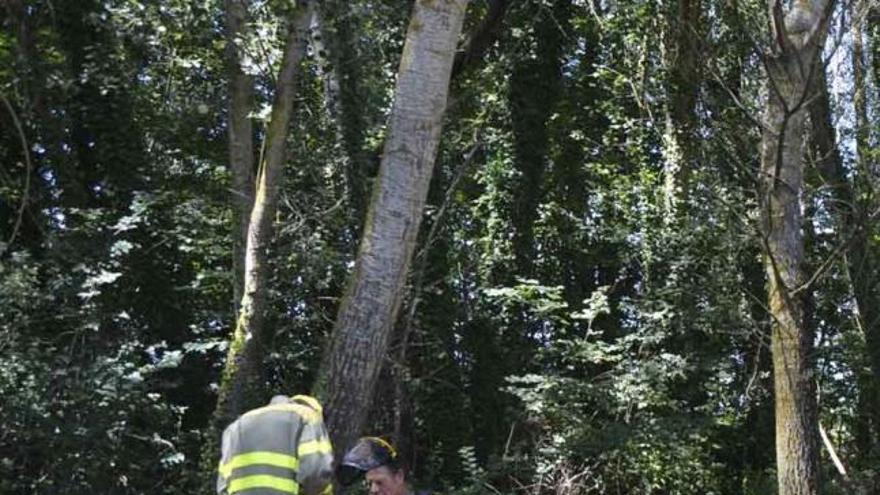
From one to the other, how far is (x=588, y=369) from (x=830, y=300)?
3.88 meters

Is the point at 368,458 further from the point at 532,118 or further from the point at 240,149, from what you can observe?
the point at 532,118

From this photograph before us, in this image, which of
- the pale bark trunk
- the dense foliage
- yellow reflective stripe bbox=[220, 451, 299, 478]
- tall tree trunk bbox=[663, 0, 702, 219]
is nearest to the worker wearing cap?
yellow reflective stripe bbox=[220, 451, 299, 478]

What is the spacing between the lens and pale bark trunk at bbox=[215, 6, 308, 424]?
10016mm

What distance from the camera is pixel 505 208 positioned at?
606 inches

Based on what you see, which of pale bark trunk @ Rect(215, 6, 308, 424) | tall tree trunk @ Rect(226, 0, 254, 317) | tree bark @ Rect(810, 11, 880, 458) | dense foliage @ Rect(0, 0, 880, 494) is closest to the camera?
pale bark trunk @ Rect(215, 6, 308, 424)

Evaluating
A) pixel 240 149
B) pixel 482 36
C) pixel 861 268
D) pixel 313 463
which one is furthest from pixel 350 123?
pixel 313 463

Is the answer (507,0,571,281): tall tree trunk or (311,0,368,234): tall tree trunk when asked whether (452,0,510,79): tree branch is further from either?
(311,0,368,234): tall tree trunk

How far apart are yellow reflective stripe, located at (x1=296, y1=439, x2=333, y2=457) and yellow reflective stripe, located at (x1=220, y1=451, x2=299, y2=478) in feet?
0.16

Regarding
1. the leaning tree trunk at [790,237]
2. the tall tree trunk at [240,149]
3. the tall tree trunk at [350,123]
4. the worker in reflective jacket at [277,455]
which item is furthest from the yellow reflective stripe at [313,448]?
the tall tree trunk at [350,123]

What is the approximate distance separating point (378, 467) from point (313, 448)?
0.34 m

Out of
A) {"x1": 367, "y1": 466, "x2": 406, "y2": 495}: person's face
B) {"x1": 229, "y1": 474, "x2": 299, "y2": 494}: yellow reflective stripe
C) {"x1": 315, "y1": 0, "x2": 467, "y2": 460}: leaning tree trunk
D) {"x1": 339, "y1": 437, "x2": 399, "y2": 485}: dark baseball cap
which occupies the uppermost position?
{"x1": 315, "y1": 0, "x2": 467, "y2": 460}: leaning tree trunk

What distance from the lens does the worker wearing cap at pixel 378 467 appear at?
4.87 metres

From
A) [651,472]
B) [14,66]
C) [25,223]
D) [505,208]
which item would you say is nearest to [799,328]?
[651,472]

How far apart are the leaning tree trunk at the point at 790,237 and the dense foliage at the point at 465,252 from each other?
0.54 metres
